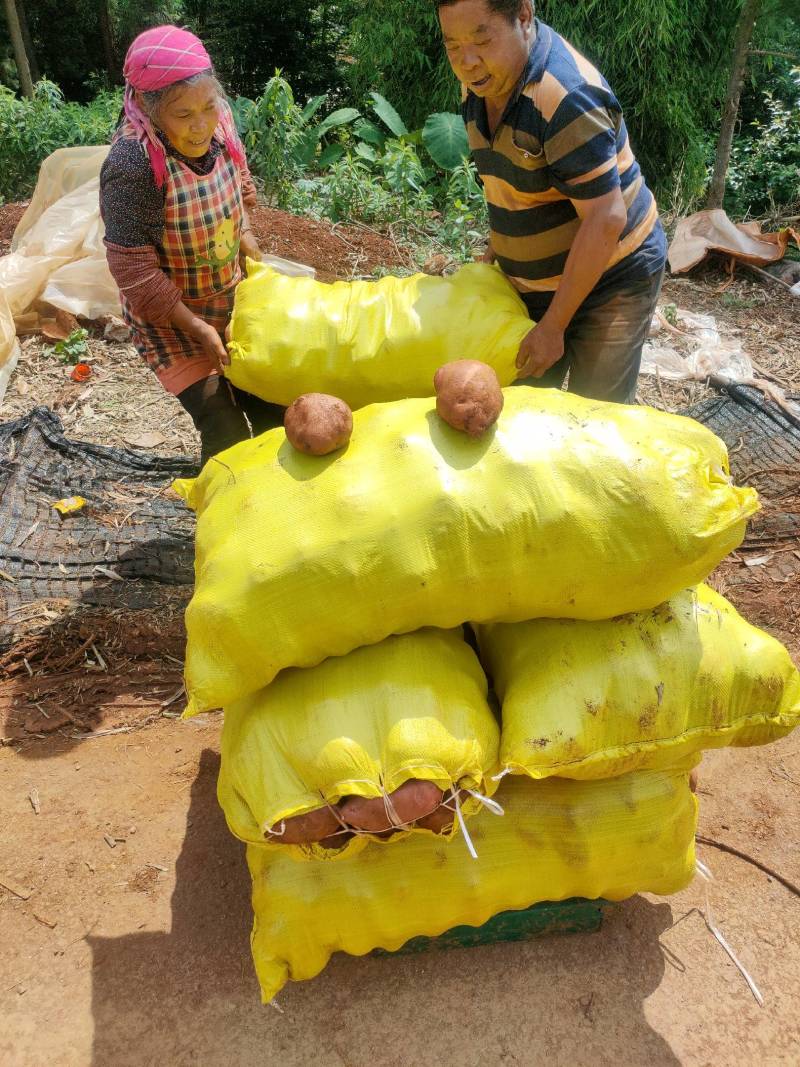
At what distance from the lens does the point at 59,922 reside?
2.45m

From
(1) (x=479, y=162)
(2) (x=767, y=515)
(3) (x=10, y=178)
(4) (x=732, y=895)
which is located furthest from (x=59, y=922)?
(3) (x=10, y=178)

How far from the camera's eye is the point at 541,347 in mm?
2367

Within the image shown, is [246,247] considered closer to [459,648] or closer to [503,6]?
[503,6]

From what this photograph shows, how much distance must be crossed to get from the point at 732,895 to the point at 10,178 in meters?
10.9

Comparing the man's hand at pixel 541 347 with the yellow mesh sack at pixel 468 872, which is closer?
the yellow mesh sack at pixel 468 872

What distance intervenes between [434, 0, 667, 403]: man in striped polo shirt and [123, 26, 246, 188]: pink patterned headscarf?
0.72 metres

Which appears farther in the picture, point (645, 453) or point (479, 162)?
point (479, 162)

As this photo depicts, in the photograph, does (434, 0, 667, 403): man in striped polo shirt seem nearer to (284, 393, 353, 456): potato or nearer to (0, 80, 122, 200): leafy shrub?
(284, 393, 353, 456): potato

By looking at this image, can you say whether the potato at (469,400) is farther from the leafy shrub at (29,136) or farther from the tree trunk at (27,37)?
the tree trunk at (27,37)

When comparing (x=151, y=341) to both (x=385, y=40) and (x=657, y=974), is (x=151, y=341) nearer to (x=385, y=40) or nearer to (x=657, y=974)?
(x=657, y=974)

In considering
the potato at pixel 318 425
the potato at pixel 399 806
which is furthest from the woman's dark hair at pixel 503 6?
the potato at pixel 399 806

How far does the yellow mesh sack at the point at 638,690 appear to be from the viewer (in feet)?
6.03

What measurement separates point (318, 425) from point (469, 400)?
0.32 meters

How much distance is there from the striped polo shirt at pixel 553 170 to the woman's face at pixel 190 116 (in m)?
0.76
